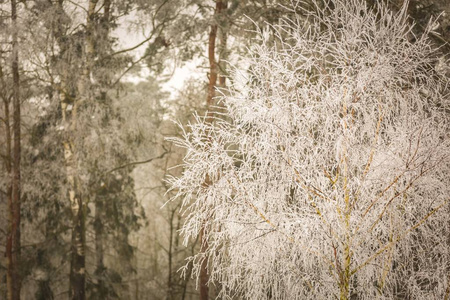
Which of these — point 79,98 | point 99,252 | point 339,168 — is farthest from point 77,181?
point 339,168

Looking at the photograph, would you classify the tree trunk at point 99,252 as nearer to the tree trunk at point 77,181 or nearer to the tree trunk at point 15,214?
the tree trunk at point 77,181

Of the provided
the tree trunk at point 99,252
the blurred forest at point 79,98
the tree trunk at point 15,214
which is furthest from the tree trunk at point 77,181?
the tree trunk at point 15,214

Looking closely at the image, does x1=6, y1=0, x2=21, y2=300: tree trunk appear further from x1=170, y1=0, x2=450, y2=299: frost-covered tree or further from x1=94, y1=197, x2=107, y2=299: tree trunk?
x1=170, y1=0, x2=450, y2=299: frost-covered tree

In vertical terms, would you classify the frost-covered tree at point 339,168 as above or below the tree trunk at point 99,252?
above

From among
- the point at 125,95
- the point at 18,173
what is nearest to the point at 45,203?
the point at 18,173

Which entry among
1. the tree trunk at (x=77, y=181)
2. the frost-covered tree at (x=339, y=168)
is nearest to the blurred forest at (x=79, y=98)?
the tree trunk at (x=77, y=181)

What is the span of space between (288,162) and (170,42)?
7.28m

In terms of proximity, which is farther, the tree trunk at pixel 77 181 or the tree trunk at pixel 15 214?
the tree trunk at pixel 15 214

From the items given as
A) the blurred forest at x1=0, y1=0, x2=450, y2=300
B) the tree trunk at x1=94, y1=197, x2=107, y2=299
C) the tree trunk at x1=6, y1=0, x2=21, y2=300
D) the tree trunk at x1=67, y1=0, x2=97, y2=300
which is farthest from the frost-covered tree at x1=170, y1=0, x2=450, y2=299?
the tree trunk at x1=94, y1=197, x2=107, y2=299

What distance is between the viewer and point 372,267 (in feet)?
13.5

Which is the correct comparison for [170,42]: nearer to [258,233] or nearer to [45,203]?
[45,203]

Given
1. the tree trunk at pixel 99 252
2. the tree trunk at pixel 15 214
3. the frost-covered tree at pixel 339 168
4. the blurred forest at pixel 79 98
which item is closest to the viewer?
the frost-covered tree at pixel 339 168

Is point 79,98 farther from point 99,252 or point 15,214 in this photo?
point 99,252

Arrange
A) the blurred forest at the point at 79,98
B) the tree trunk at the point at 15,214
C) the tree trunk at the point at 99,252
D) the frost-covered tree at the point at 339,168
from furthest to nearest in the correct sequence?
the tree trunk at the point at 99,252
the tree trunk at the point at 15,214
the blurred forest at the point at 79,98
the frost-covered tree at the point at 339,168
